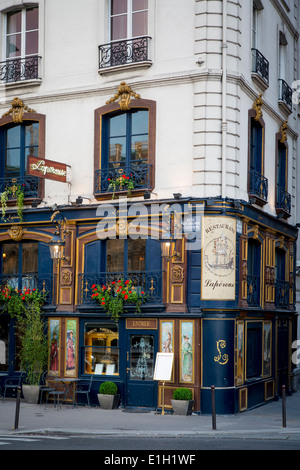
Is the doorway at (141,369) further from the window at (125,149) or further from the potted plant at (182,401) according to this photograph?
the window at (125,149)

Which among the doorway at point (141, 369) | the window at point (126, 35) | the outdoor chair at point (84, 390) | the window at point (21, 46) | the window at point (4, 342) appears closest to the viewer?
the doorway at point (141, 369)

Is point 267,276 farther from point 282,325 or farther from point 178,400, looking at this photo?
point 178,400

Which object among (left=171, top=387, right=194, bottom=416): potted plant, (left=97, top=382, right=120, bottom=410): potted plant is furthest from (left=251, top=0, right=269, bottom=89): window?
(left=97, top=382, right=120, bottom=410): potted plant

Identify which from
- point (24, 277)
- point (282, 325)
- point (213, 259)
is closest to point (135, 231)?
point (213, 259)

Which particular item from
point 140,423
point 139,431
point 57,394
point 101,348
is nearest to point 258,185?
point 101,348

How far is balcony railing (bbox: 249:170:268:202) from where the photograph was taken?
21.4m

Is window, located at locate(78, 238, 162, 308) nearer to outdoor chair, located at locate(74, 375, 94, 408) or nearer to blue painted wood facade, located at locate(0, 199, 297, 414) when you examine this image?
blue painted wood facade, located at locate(0, 199, 297, 414)

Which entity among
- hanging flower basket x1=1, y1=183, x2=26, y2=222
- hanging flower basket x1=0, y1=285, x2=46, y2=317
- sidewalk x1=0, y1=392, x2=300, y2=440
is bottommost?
sidewalk x1=0, y1=392, x2=300, y2=440

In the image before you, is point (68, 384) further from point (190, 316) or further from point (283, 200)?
point (283, 200)

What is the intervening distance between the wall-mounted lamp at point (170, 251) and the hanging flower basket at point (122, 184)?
1.95 m

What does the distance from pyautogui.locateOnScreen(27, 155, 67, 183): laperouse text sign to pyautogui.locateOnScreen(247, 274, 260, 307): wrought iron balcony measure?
20.2 feet

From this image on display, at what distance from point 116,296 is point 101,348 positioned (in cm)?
168

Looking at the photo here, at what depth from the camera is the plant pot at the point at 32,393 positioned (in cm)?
2084

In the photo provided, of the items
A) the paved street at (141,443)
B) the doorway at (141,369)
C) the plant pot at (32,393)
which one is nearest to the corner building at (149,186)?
the doorway at (141,369)
